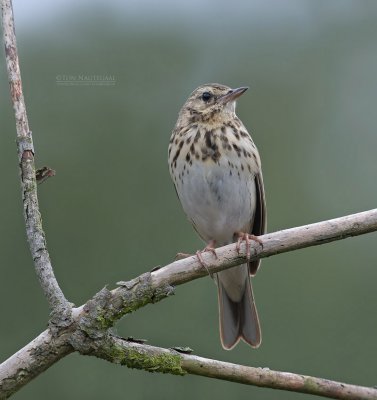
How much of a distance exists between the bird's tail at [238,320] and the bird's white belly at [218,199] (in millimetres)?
409

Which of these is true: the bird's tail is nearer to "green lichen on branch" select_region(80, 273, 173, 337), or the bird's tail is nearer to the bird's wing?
the bird's wing

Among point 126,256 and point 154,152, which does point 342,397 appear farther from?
point 154,152

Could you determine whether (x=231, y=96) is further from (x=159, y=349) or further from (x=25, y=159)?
(x=159, y=349)

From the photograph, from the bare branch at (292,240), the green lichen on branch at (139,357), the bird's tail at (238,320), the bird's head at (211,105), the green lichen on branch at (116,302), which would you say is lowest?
the bird's tail at (238,320)

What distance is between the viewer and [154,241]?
7414mm

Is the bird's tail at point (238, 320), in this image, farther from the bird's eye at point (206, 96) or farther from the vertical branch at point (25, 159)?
the vertical branch at point (25, 159)

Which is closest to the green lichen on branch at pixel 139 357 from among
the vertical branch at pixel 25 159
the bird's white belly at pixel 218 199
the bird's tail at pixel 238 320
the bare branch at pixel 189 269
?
the bare branch at pixel 189 269

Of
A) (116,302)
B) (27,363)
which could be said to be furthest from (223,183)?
(27,363)

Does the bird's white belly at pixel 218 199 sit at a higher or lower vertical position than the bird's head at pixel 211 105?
lower

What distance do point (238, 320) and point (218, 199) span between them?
0.80m

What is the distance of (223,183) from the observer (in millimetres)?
5254

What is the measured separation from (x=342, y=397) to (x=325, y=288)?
385 centimetres

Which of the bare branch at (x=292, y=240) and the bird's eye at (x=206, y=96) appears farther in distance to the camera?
the bird's eye at (x=206, y=96)

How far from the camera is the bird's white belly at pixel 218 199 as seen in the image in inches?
206
